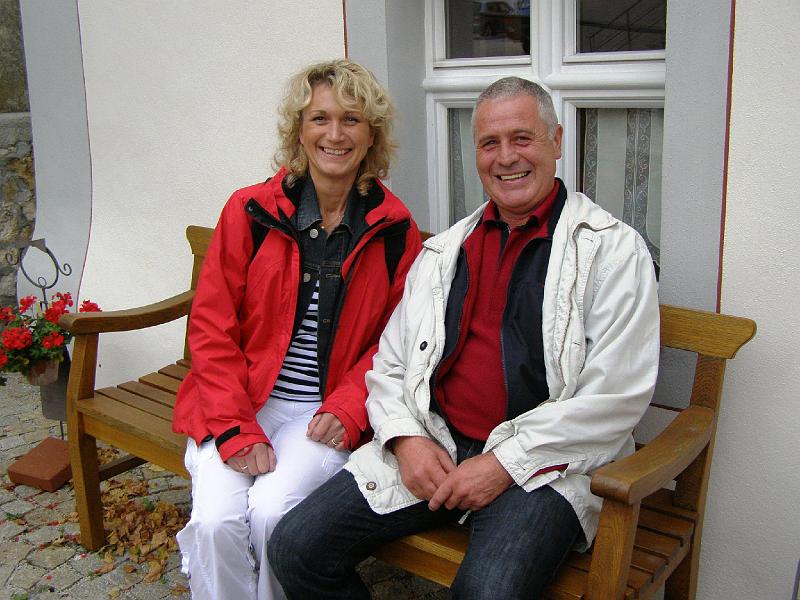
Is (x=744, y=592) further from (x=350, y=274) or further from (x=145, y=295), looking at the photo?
(x=145, y=295)

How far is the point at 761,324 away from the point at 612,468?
85 cm

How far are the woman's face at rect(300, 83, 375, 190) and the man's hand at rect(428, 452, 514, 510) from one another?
108 cm

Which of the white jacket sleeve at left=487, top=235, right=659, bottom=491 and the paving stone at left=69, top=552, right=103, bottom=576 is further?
the paving stone at left=69, top=552, right=103, bottom=576

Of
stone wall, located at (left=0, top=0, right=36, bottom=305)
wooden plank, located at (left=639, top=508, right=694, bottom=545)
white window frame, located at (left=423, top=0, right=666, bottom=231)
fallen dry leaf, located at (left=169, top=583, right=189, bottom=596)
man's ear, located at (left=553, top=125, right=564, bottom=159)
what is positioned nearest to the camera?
wooden plank, located at (left=639, top=508, right=694, bottom=545)

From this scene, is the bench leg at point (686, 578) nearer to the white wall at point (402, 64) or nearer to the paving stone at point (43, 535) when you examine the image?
the white wall at point (402, 64)

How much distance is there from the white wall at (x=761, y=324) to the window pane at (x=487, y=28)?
40.1 inches

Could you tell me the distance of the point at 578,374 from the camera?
8.16ft

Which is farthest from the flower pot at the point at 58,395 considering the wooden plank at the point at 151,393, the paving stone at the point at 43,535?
the wooden plank at the point at 151,393

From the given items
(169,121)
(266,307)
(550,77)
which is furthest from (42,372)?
(550,77)

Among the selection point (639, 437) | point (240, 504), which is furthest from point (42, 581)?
point (639, 437)

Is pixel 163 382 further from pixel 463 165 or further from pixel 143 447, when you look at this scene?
pixel 463 165

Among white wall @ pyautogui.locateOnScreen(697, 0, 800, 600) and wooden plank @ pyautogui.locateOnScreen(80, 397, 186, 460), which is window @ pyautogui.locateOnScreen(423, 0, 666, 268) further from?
wooden plank @ pyautogui.locateOnScreen(80, 397, 186, 460)

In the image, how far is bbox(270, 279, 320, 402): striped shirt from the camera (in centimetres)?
303

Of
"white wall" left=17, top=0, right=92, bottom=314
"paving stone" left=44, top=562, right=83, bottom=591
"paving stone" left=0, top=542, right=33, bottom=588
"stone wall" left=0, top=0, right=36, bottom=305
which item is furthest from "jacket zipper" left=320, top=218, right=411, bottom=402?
"stone wall" left=0, top=0, right=36, bottom=305
